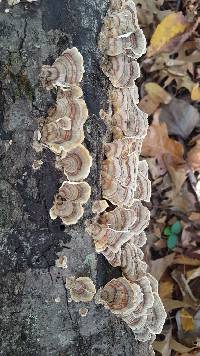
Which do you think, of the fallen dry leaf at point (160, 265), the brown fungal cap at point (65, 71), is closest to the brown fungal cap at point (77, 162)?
the brown fungal cap at point (65, 71)

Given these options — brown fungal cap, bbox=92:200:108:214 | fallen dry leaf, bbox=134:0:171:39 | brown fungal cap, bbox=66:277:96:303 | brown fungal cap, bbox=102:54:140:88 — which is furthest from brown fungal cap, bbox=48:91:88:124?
fallen dry leaf, bbox=134:0:171:39

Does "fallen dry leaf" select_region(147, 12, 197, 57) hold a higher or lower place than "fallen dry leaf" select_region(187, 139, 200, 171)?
higher

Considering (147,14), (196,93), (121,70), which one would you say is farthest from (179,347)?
(147,14)

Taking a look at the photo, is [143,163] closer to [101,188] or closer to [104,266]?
[101,188]

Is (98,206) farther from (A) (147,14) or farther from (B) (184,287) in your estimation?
(A) (147,14)

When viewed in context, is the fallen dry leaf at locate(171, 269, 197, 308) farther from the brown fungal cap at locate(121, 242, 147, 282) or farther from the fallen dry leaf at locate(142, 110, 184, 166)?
the brown fungal cap at locate(121, 242, 147, 282)

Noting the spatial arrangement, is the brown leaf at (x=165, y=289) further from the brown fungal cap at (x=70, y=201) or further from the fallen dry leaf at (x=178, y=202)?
the brown fungal cap at (x=70, y=201)
